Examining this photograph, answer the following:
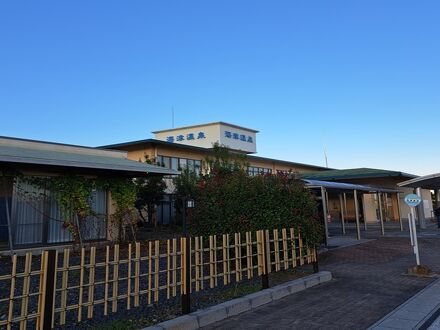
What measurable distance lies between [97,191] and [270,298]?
10.3 meters

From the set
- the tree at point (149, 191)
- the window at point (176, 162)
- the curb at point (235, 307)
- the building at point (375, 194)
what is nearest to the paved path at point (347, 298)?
the curb at point (235, 307)

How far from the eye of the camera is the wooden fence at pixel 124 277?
472 centimetres

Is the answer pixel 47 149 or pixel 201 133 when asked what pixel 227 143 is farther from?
pixel 47 149

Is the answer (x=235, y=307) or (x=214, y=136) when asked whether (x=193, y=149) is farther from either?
(x=235, y=307)

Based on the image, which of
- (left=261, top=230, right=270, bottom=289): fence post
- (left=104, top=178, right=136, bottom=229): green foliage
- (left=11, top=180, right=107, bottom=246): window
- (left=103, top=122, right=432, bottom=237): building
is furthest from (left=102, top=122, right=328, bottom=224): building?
(left=261, top=230, right=270, bottom=289): fence post

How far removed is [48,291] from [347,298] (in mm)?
5512

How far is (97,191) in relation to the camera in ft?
52.7

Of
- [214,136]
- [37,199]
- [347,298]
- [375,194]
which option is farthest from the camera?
[214,136]

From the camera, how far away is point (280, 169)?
3275 cm

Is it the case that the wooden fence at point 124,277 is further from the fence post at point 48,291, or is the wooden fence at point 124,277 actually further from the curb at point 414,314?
the curb at point 414,314

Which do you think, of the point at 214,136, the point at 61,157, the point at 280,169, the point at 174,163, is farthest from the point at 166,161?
the point at 61,157

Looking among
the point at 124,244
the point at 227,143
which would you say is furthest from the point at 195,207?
the point at 227,143

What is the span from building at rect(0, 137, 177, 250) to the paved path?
333 inches

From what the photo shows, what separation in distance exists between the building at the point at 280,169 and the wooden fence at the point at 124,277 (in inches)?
339
